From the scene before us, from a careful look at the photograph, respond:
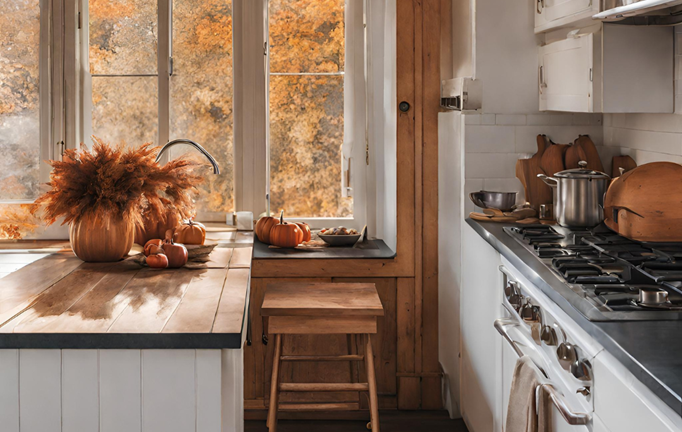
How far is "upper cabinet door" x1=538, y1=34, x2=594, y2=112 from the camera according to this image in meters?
2.54

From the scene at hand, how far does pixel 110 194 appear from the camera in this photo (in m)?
2.58

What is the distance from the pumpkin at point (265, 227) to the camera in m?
3.61

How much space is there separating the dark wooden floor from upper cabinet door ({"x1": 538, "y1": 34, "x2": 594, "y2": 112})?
1542 millimetres

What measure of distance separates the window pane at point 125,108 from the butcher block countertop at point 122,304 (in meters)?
1.05

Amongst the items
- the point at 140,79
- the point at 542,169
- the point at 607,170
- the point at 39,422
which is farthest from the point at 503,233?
the point at 140,79

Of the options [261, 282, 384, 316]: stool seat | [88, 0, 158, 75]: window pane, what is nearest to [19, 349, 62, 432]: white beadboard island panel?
[261, 282, 384, 316]: stool seat

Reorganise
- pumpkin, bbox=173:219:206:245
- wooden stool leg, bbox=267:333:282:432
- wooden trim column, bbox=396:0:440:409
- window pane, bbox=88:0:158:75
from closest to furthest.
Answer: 1. wooden stool leg, bbox=267:333:282:432
2. pumpkin, bbox=173:219:206:245
3. wooden trim column, bbox=396:0:440:409
4. window pane, bbox=88:0:158:75

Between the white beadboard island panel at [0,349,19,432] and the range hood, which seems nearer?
the white beadboard island panel at [0,349,19,432]

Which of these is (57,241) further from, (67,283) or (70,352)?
(70,352)

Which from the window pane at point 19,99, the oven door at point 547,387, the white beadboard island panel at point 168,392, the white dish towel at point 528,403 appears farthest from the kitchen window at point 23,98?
the white dish towel at point 528,403

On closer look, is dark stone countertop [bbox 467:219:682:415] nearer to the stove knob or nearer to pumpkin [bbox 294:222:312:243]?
the stove knob

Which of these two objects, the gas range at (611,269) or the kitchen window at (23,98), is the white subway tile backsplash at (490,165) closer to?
the gas range at (611,269)

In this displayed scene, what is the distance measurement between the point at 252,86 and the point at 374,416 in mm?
1904

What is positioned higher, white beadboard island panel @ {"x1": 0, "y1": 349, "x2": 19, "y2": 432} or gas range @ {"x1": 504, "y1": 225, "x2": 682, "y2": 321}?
gas range @ {"x1": 504, "y1": 225, "x2": 682, "y2": 321}
